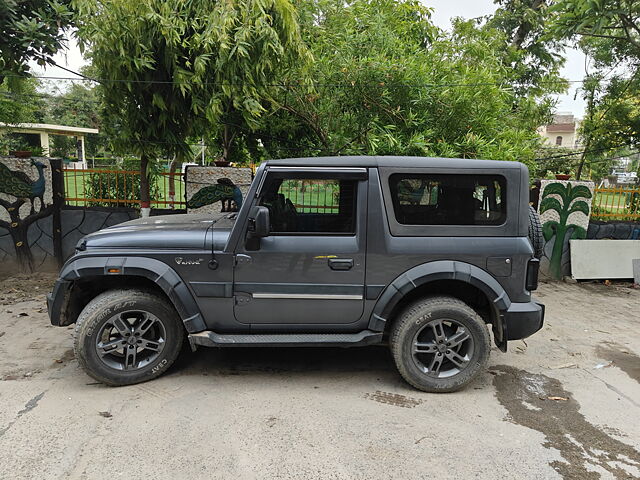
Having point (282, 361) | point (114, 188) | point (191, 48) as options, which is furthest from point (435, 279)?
point (114, 188)

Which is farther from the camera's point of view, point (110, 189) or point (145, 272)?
point (110, 189)

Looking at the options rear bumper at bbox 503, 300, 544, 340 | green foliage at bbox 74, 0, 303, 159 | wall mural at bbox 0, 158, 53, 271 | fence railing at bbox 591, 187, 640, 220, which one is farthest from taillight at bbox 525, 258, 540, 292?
wall mural at bbox 0, 158, 53, 271

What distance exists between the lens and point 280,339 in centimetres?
350

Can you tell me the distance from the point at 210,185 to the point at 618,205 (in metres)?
7.28

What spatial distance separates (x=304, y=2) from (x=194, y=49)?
2773 millimetres

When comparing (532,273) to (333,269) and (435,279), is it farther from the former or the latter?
(333,269)

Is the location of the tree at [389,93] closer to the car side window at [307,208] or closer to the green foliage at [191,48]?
the green foliage at [191,48]

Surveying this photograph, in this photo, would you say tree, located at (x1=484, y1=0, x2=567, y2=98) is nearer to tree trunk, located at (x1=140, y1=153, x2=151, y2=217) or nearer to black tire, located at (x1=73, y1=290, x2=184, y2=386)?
tree trunk, located at (x1=140, y1=153, x2=151, y2=217)

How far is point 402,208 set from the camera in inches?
138

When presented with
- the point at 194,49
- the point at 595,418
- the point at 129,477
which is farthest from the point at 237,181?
the point at 595,418

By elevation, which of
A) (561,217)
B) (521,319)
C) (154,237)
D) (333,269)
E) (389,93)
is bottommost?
(521,319)

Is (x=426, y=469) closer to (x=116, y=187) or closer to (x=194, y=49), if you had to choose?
(x=194, y=49)

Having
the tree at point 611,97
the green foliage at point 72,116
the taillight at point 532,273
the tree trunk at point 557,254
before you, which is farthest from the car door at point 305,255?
the green foliage at point 72,116

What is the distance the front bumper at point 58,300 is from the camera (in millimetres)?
3461
